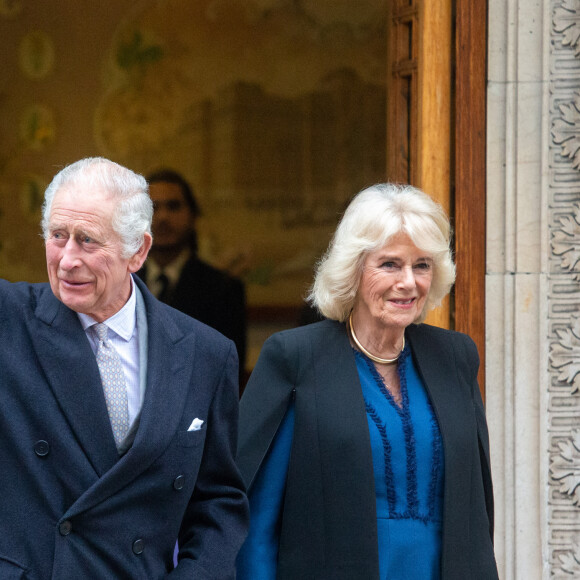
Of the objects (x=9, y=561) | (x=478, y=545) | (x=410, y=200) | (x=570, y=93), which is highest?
(x=570, y=93)

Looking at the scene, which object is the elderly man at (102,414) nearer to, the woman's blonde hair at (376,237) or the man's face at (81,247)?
the man's face at (81,247)

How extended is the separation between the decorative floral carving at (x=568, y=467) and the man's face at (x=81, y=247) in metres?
2.37

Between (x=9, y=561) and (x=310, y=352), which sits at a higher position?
(x=310, y=352)

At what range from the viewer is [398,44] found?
4.21 m

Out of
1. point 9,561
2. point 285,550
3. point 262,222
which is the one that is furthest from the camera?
point 262,222

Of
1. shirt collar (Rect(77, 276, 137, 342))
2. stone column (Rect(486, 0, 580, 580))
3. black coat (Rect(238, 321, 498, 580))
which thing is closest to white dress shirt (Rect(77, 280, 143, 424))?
shirt collar (Rect(77, 276, 137, 342))

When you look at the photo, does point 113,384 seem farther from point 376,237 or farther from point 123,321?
point 376,237

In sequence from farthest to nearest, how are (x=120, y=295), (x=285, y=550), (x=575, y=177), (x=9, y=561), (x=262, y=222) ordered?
(x=262, y=222), (x=575, y=177), (x=285, y=550), (x=120, y=295), (x=9, y=561)

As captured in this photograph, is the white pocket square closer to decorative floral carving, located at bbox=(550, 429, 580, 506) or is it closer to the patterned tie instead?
the patterned tie

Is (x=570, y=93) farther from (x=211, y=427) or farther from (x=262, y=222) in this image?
(x=262, y=222)

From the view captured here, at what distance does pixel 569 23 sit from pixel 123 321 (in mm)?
2542

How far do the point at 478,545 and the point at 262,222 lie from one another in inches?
163

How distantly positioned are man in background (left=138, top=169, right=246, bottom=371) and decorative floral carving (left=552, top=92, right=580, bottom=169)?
3.00 metres

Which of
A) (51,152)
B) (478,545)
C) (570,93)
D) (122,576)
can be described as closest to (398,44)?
(570,93)
